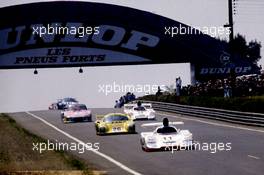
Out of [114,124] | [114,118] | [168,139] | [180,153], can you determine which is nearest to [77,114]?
[114,124]

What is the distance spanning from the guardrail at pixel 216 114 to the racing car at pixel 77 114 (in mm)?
5555

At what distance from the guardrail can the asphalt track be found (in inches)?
29.0

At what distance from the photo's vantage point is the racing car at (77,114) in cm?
2877

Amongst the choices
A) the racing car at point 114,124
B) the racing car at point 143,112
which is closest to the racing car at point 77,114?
the racing car at point 143,112

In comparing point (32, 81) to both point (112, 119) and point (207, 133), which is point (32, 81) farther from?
point (207, 133)

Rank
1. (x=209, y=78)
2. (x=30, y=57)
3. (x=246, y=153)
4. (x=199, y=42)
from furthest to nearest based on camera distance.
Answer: (x=209, y=78)
(x=199, y=42)
(x=30, y=57)
(x=246, y=153)

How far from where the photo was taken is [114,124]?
24719 mm

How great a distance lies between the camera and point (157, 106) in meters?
34.8

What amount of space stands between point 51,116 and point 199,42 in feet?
35.7

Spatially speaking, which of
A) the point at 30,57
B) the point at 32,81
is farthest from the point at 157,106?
the point at 32,81

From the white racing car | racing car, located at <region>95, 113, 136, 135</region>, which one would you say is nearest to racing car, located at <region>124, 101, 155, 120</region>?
the white racing car

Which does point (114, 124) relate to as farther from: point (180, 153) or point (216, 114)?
point (216, 114)

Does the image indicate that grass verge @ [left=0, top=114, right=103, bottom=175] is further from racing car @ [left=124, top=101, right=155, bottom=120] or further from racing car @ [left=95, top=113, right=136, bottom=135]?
racing car @ [left=124, top=101, right=155, bottom=120]

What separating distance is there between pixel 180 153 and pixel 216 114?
41.8 feet
